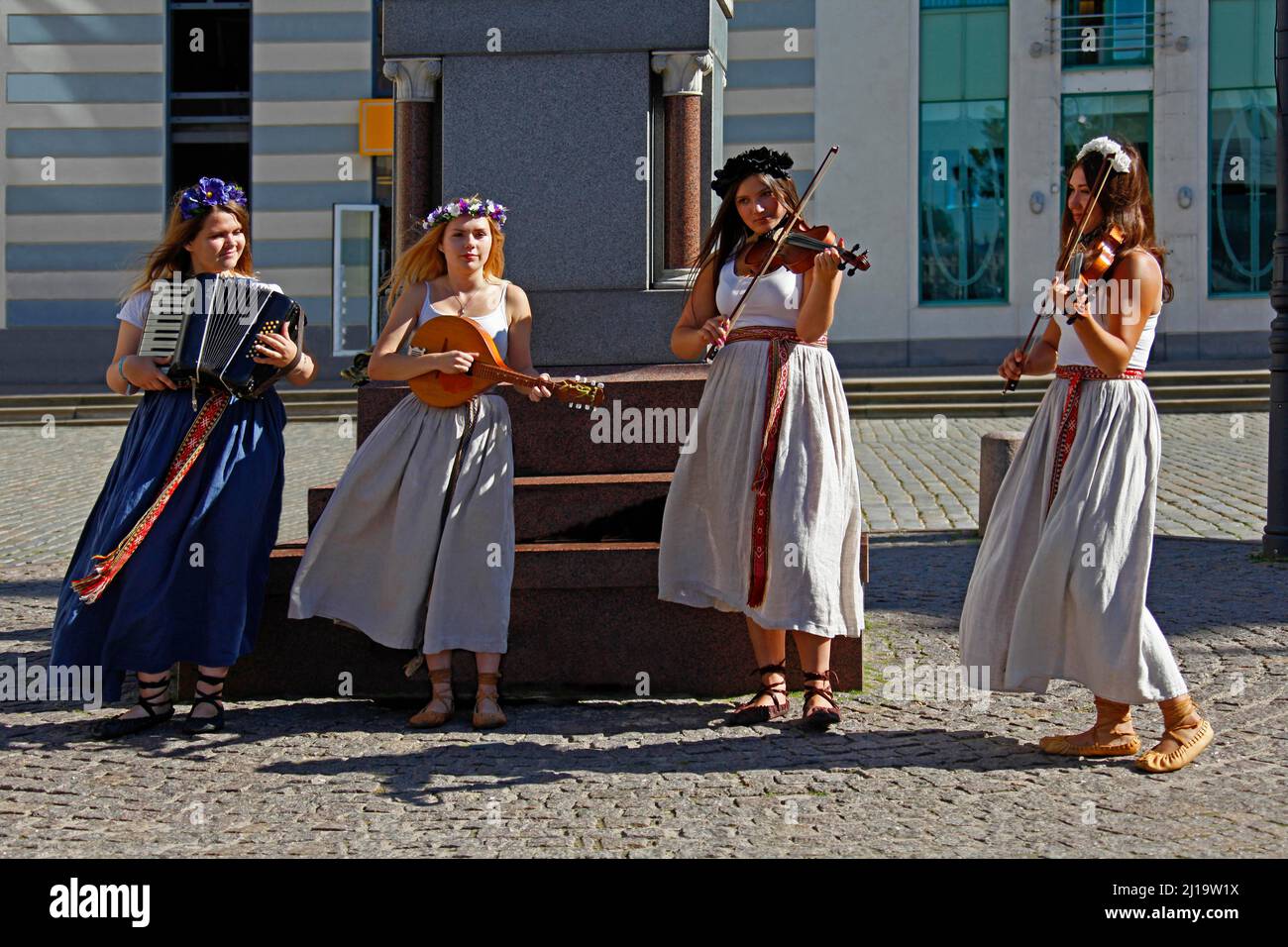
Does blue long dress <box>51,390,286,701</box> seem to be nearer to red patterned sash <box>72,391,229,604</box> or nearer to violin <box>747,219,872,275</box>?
red patterned sash <box>72,391,229,604</box>

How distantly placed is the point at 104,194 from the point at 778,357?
1973cm

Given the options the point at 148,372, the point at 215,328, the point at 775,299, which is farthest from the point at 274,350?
the point at 775,299

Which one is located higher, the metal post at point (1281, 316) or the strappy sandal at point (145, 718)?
the metal post at point (1281, 316)

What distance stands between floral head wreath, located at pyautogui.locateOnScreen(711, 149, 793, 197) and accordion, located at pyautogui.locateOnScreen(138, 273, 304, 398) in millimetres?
1591

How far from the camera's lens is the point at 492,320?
612 cm

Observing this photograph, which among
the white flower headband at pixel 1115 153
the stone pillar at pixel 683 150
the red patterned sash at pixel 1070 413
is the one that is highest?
the stone pillar at pixel 683 150

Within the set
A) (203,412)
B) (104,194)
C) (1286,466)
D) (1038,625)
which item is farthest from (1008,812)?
(104,194)

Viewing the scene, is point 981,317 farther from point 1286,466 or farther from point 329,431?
point 1286,466

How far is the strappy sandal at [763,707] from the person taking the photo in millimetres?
5957

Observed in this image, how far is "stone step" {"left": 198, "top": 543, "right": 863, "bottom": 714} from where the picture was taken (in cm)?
639

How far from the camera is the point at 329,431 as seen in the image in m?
18.4

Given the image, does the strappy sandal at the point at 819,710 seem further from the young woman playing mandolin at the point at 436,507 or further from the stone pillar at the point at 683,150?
the stone pillar at the point at 683,150

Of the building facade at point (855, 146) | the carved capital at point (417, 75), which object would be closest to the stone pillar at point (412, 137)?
the carved capital at point (417, 75)

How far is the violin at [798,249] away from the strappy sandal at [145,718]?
2539 mm
